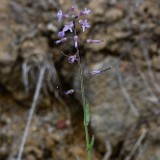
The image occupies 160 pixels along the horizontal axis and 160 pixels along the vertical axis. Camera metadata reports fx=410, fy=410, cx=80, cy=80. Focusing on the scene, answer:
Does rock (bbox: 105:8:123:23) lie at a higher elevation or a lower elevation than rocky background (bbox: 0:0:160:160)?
higher

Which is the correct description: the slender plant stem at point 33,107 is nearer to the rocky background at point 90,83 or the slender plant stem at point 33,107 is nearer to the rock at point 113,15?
the rocky background at point 90,83

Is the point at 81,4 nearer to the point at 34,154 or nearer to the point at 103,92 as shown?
the point at 103,92

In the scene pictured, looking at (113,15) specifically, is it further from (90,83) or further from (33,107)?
(33,107)

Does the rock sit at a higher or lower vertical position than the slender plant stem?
higher

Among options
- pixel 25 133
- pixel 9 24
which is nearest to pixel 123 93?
pixel 25 133

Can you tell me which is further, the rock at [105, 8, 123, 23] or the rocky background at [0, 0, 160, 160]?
the rock at [105, 8, 123, 23]

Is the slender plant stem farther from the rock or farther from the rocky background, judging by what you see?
the rock

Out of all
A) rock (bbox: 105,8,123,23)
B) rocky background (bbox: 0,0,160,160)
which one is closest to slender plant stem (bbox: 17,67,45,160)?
rocky background (bbox: 0,0,160,160)

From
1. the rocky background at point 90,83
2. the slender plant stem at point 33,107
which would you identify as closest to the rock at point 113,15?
the rocky background at point 90,83

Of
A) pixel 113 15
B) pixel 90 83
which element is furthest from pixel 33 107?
pixel 113 15
